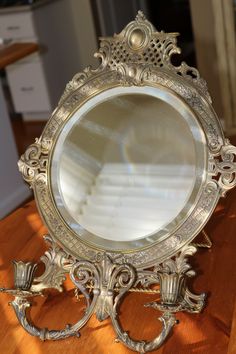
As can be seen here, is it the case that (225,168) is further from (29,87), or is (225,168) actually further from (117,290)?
(29,87)

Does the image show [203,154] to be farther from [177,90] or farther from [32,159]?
[32,159]

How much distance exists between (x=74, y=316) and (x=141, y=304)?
105mm

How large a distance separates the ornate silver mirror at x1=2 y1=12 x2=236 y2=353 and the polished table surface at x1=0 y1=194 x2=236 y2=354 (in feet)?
0.07

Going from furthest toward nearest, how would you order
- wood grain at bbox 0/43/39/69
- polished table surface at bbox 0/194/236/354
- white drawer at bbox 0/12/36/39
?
white drawer at bbox 0/12/36/39 → wood grain at bbox 0/43/39/69 → polished table surface at bbox 0/194/236/354

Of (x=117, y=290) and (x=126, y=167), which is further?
(x=126, y=167)

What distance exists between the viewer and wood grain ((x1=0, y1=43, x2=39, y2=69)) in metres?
2.03

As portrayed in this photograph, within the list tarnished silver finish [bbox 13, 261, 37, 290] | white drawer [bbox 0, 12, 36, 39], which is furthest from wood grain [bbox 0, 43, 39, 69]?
tarnished silver finish [bbox 13, 261, 37, 290]

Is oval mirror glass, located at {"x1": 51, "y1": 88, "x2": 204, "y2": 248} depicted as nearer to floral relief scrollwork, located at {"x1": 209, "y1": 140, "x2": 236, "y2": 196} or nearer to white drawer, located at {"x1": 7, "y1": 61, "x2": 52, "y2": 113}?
floral relief scrollwork, located at {"x1": 209, "y1": 140, "x2": 236, "y2": 196}

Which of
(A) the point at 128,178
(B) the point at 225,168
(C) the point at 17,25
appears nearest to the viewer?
(B) the point at 225,168

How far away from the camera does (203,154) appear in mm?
807

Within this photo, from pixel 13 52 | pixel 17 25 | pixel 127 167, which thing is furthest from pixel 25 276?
pixel 17 25

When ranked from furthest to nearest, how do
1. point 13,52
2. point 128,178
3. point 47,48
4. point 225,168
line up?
point 47,48 < point 13,52 < point 128,178 < point 225,168

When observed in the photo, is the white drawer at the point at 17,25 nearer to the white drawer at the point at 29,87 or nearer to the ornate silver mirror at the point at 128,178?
the white drawer at the point at 29,87

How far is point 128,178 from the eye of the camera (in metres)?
0.91
